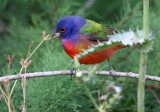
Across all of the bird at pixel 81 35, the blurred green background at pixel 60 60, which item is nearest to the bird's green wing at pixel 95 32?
the bird at pixel 81 35

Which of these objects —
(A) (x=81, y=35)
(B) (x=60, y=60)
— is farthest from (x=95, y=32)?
(B) (x=60, y=60)

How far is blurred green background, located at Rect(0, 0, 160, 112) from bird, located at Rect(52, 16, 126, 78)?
11 cm

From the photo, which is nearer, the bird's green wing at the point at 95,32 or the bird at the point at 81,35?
the bird at the point at 81,35

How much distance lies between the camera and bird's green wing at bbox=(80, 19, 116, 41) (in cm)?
274

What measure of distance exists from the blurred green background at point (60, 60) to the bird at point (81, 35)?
11 cm

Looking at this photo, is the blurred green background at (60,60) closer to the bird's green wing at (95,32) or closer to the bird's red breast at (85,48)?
the bird's red breast at (85,48)

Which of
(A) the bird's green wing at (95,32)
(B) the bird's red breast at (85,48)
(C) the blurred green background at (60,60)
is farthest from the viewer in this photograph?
(A) the bird's green wing at (95,32)

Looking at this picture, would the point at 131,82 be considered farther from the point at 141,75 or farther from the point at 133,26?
the point at 141,75

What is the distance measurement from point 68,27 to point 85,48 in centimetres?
39

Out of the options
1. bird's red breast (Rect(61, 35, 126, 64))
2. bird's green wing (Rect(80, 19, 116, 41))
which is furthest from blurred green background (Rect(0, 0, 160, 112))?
bird's green wing (Rect(80, 19, 116, 41))

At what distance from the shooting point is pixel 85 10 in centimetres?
440

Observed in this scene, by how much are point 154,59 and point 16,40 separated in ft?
6.13

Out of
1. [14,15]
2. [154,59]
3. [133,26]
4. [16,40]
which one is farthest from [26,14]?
[154,59]

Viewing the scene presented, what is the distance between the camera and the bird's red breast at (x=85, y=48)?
97.6 inches
